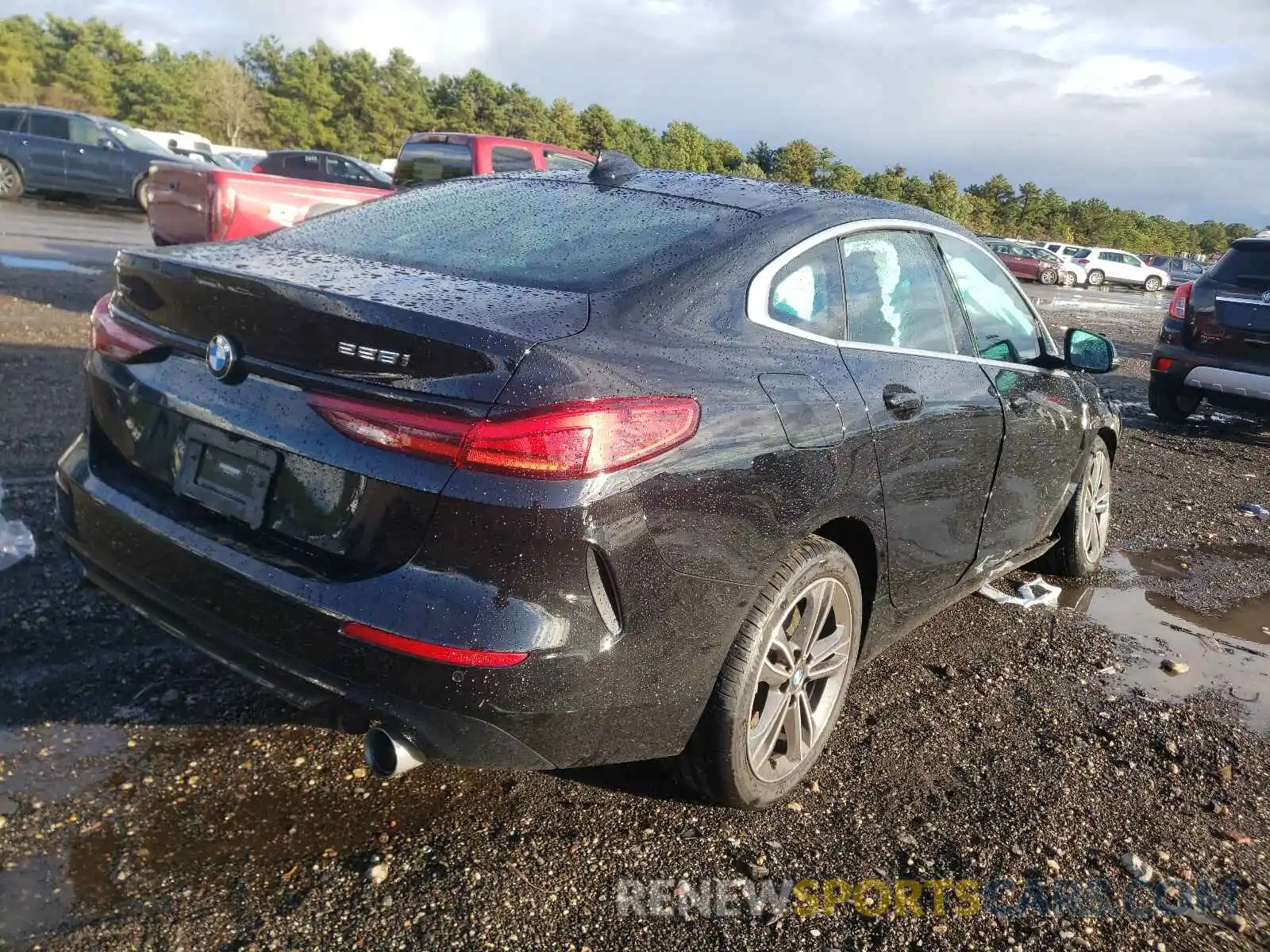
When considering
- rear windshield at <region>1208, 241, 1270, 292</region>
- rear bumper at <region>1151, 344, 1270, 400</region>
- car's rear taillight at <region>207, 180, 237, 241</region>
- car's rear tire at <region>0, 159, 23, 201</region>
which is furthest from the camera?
car's rear tire at <region>0, 159, 23, 201</region>

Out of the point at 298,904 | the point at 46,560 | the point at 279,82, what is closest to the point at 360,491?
the point at 298,904

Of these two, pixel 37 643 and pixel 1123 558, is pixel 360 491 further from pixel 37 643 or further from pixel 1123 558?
pixel 1123 558

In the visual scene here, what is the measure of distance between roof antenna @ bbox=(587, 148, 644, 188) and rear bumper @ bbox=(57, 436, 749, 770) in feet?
5.19

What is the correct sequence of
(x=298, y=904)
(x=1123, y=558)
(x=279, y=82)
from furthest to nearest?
(x=279, y=82) < (x=1123, y=558) < (x=298, y=904)

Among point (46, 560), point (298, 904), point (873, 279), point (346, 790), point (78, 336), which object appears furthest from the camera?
point (78, 336)

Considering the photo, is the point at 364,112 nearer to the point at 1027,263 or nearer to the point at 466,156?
the point at 1027,263

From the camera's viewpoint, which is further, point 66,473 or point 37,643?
point 37,643

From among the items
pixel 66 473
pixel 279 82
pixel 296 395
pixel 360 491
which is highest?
pixel 279 82

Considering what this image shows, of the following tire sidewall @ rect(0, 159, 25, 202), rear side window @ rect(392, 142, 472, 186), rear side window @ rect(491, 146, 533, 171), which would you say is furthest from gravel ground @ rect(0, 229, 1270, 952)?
tire sidewall @ rect(0, 159, 25, 202)

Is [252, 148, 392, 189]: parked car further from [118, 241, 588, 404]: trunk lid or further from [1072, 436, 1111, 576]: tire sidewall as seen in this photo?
[118, 241, 588, 404]: trunk lid

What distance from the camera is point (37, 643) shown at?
3.27m

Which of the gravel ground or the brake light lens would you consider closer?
the brake light lens

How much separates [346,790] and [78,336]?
6314 mm

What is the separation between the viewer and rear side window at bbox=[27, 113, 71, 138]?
1884 cm
